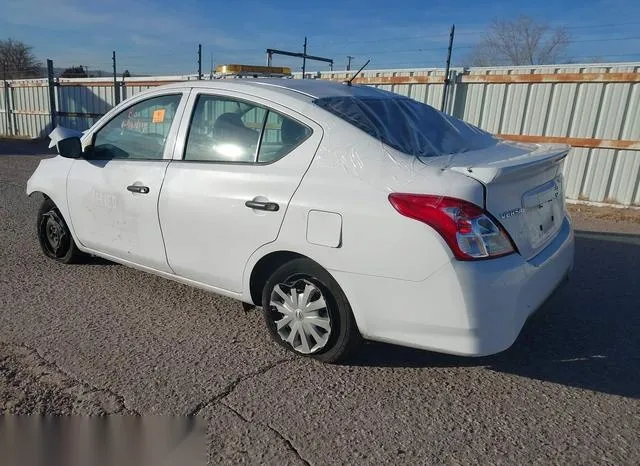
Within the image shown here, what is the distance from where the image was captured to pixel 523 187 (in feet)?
8.50

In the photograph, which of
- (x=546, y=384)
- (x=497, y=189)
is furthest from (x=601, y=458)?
(x=497, y=189)

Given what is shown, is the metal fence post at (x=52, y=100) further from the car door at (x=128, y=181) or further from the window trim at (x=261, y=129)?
the window trim at (x=261, y=129)

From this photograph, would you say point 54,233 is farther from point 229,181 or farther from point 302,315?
point 302,315

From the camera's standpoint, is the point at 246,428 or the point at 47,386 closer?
the point at 246,428

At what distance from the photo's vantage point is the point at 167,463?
212 centimetres

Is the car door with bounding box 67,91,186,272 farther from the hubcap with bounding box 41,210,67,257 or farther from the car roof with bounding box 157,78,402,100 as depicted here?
the hubcap with bounding box 41,210,67,257

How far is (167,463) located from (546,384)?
2.05 m

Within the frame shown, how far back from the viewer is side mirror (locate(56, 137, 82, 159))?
3809mm

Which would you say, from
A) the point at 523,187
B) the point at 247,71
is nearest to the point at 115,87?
the point at 247,71

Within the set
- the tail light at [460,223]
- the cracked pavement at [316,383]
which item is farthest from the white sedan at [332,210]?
the cracked pavement at [316,383]

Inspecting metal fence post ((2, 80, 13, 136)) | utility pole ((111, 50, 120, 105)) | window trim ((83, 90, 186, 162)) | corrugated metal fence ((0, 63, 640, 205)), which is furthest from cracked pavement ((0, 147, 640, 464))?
metal fence post ((2, 80, 13, 136))

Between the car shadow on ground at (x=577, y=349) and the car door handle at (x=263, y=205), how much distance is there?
1034 mm

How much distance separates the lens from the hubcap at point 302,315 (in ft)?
9.12

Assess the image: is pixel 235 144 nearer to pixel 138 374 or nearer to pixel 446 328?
pixel 138 374
